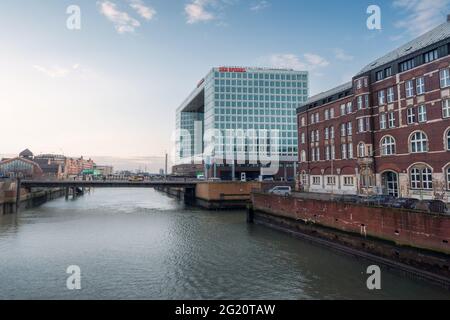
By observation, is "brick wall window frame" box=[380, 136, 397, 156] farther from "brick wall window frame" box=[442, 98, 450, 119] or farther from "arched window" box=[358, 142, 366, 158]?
"brick wall window frame" box=[442, 98, 450, 119]

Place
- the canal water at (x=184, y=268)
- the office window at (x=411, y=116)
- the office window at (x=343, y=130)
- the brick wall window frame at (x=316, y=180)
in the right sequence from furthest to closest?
the brick wall window frame at (x=316, y=180)
the office window at (x=343, y=130)
the office window at (x=411, y=116)
the canal water at (x=184, y=268)

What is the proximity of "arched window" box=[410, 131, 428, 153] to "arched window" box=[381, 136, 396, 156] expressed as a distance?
3.09 m

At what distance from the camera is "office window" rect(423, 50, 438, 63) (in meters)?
37.4

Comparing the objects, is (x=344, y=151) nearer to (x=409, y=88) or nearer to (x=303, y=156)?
(x=303, y=156)

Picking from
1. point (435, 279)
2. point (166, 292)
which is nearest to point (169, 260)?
point (166, 292)

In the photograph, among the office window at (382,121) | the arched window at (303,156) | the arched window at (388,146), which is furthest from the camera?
the arched window at (303,156)

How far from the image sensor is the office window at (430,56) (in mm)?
37375

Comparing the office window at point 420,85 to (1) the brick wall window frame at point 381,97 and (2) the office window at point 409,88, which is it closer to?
(2) the office window at point 409,88

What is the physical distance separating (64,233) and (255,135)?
83.8 m

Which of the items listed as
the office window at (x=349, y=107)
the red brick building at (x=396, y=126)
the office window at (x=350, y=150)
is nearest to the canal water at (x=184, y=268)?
the red brick building at (x=396, y=126)

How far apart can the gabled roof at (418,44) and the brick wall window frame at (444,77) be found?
369 centimetres

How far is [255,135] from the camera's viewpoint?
116 meters

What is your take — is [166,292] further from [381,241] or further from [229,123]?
[229,123]

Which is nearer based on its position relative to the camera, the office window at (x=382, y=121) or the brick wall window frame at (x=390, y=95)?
the brick wall window frame at (x=390, y=95)
